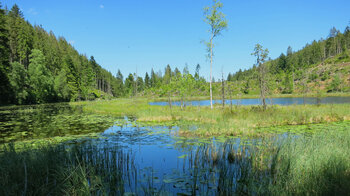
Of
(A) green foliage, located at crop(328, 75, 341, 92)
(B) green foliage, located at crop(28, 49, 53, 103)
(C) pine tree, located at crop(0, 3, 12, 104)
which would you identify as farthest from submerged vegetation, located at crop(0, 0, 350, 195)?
(A) green foliage, located at crop(328, 75, 341, 92)

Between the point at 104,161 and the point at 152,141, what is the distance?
15.3ft

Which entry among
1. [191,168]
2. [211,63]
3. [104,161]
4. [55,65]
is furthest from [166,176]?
[55,65]

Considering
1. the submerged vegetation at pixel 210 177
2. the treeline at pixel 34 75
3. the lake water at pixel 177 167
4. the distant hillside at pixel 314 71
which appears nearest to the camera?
the submerged vegetation at pixel 210 177

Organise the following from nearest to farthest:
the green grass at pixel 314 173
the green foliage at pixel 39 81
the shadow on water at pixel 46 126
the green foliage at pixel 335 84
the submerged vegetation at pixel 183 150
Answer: the green grass at pixel 314 173 < the submerged vegetation at pixel 183 150 < the shadow on water at pixel 46 126 < the green foliage at pixel 39 81 < the green foliage at pixel 335 84

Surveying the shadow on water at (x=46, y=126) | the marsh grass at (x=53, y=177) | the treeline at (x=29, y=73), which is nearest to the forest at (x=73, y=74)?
the treeline at (x=29, y=73)

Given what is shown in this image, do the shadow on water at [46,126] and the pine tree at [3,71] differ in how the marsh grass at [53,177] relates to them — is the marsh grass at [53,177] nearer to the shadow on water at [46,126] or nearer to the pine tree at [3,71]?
the shadow on water at [46,126]

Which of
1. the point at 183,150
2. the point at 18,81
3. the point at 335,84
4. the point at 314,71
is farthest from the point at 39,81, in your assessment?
the point at 314,71

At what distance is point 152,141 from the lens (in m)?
10.4

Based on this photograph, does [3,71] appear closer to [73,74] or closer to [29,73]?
[29,73]

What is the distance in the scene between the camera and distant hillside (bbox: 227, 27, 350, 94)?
7706 centimetres

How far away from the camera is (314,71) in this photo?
9262 cm

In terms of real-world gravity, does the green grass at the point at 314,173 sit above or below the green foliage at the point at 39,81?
below

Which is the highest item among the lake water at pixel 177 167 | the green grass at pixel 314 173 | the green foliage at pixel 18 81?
the green foliage at pixel 18 81

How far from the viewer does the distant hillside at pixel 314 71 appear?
3034 inches
